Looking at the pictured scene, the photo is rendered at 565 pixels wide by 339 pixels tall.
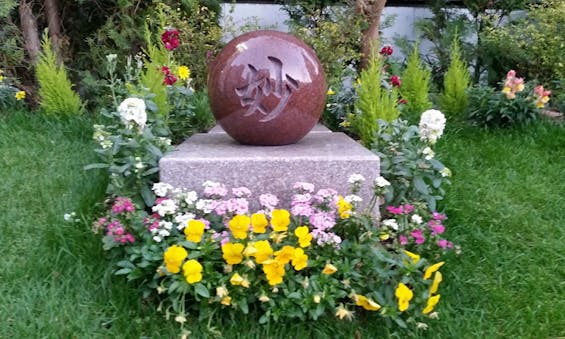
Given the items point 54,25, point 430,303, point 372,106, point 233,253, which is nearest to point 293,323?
point 233,253

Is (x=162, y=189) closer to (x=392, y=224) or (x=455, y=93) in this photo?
(x=392, y=224)

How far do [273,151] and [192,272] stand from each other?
1.00 m

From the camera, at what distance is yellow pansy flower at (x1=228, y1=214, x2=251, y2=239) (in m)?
2.39

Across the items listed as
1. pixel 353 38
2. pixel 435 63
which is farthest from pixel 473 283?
pixel 435 63

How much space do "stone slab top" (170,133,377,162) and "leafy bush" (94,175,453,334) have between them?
Answer: 0.26 metres

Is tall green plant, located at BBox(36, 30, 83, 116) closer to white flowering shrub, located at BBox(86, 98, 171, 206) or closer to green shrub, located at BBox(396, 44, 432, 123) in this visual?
white flowering shrub, located at BBox(86, 98, 171, 206)

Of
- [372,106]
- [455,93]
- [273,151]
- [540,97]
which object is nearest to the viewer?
[273,151]

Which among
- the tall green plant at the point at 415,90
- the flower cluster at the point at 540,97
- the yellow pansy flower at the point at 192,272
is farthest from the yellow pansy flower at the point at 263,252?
the flower cluster at the point at 540,97

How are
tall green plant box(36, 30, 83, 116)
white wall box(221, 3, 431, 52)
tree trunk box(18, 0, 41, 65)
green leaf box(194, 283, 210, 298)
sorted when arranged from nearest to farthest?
green leaf box(194, 283, 210, 298), tall green plant box(36, 30, 83, 116), tree trunk box(18, 0, 41, 65), white wall box(221, 3, 431, 52)

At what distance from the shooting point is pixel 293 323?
2.36 metres

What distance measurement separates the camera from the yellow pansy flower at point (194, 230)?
2.39 meters

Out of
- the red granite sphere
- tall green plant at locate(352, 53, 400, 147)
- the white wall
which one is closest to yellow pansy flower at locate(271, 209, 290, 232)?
the red granite sphere

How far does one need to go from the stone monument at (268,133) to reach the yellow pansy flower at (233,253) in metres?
0.59

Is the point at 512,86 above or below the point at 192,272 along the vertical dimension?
above
